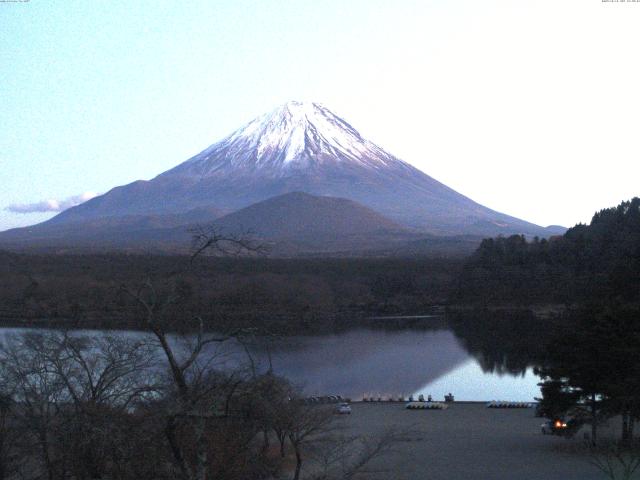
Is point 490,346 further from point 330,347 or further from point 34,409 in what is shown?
point 34,409

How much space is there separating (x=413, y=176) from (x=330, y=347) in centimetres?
7502

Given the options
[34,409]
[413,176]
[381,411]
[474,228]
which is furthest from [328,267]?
[413,176]

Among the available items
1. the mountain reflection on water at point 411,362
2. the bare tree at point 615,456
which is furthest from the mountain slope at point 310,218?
the bare tree at point 615,456

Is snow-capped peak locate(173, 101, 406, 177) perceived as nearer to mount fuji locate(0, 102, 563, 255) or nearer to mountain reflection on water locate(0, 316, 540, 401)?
mount fuji locate(0, 102, 563, 255)

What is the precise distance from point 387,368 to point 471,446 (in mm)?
8396

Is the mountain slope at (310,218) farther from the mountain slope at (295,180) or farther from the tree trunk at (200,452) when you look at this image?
the tree trunk at (200,452)

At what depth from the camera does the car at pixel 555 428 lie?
10062mm

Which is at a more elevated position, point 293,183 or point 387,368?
point 293,183

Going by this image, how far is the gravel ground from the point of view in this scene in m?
8.44

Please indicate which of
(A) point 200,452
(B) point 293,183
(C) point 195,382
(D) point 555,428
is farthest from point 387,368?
(B) point 293,183

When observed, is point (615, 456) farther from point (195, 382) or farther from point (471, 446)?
point (195, 382)

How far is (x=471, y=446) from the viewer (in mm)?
10008

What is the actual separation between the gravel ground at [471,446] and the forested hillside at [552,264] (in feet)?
53.4

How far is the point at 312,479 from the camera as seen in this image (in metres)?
5.60
